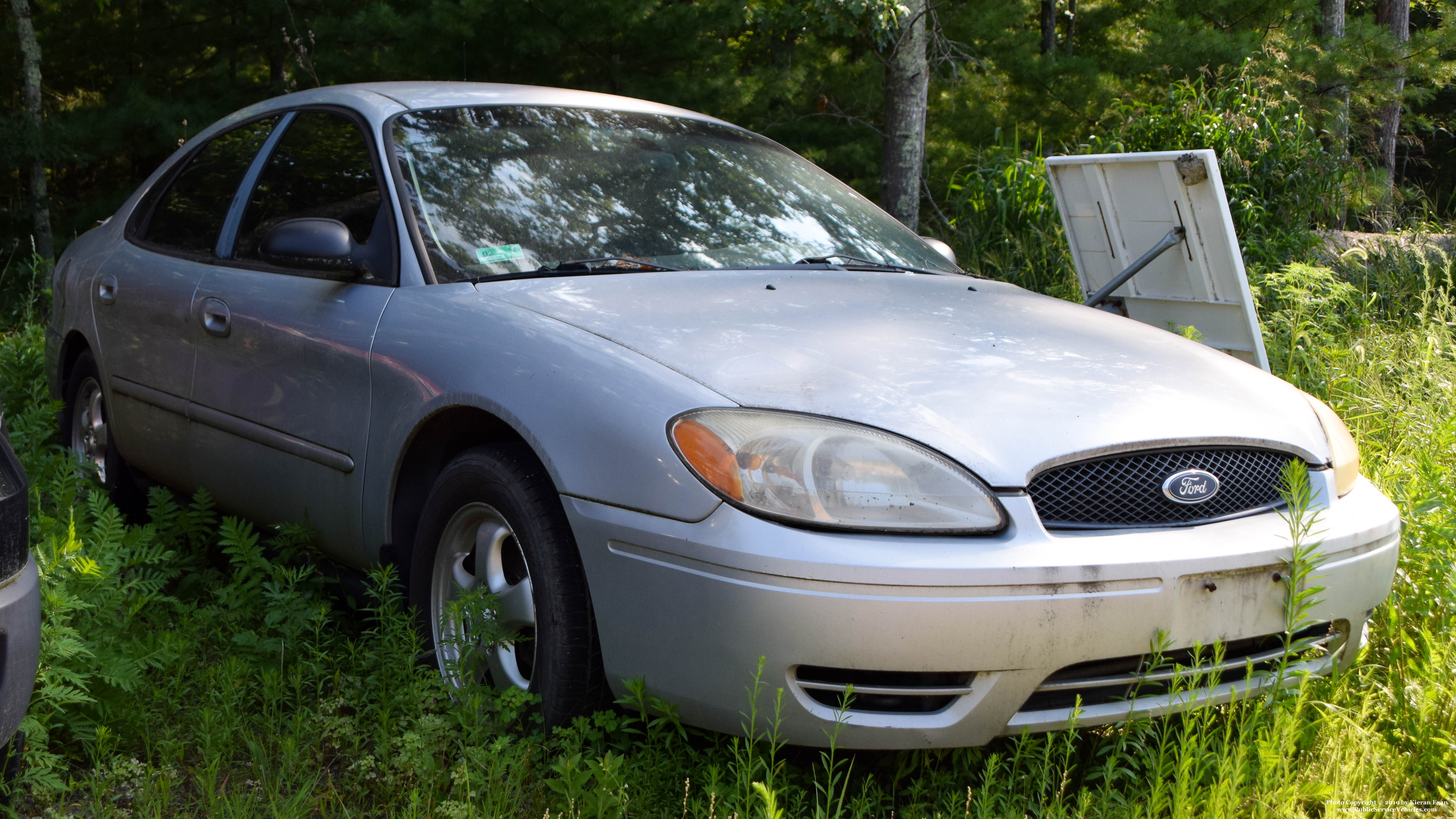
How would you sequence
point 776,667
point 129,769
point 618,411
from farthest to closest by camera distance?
point 129,769, point 618,411, point 776,667

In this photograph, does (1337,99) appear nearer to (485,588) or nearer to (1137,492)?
(1137,492)

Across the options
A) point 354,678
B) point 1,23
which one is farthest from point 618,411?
point 1,23

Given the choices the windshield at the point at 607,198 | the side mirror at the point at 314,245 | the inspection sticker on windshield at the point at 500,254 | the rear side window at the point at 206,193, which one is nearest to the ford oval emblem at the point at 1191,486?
the windshield at the point at 607,198

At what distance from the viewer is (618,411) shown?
209cm

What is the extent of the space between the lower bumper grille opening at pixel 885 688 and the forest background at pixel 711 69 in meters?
6.83

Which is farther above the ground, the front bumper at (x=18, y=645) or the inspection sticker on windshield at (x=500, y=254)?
the inspection sticker on windshield at (x=500, y=254)

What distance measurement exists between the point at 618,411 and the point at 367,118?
4.97 feet

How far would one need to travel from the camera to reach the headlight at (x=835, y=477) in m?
1.92

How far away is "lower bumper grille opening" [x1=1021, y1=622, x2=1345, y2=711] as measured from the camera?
1.98m

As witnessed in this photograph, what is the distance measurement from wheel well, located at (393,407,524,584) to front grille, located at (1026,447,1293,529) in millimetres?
1148

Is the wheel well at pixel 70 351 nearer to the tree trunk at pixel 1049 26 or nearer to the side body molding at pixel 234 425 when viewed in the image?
the side body molding at pixel 234 425

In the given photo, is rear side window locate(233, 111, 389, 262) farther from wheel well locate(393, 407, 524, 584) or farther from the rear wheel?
the rear wheel

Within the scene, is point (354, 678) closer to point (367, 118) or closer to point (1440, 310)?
point (367, 118)

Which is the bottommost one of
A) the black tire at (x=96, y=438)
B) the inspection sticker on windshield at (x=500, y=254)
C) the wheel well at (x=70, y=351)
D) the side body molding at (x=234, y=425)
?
the black tire at (x=96, y=438)
